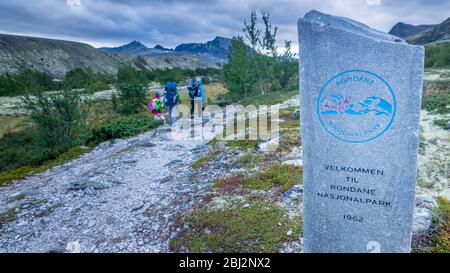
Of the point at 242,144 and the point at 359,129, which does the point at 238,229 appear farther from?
the point at 242,144

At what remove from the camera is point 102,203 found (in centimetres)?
780

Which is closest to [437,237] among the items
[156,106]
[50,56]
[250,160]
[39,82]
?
[250,160]

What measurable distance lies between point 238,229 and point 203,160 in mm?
4995

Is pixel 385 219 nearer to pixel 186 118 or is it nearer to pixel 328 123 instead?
pixel 328 123

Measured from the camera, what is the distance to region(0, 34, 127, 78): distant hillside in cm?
9456

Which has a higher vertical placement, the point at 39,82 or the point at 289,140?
the point at 39,82

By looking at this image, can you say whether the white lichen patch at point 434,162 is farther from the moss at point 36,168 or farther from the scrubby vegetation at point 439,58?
the scrubby vegetation at point 439,58

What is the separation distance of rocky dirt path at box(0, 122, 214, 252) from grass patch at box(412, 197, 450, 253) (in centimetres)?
434

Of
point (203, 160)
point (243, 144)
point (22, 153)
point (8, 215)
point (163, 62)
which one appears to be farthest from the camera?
point (163, 62)

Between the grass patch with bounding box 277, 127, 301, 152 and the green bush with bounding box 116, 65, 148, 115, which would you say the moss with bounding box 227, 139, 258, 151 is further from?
the green bush with bounding box 116, 65, 148, 115

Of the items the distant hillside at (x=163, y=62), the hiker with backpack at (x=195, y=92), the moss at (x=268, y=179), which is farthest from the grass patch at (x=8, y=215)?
the distant hillside at (x=163, y=62)
